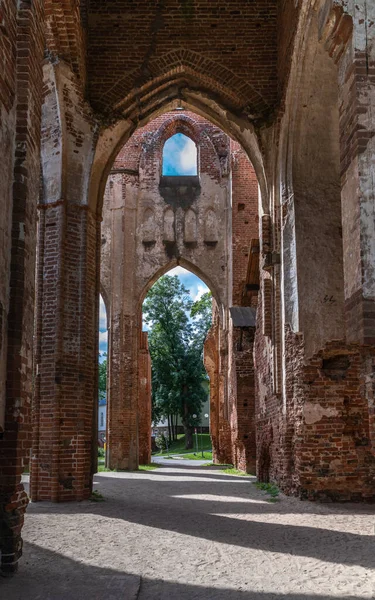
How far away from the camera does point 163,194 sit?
75.2 ft

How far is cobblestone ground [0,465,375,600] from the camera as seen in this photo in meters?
4.59

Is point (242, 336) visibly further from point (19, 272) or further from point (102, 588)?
point (102, 588)

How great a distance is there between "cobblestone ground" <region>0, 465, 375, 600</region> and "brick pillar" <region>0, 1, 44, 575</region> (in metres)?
0.50

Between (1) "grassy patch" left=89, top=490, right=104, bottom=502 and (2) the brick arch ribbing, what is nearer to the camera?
(1) "grassy patch" left=89, top=490, right=104, bottom=502

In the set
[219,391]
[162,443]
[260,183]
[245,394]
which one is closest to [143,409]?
[219,391]

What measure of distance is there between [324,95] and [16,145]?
6439mm

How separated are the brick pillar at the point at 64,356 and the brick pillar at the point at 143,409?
11712mm

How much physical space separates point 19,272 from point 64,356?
15.7 feet

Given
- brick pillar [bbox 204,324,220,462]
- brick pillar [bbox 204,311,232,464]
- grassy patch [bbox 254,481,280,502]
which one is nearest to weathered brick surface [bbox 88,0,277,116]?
grassy patch [bbox 254,481,280,502]

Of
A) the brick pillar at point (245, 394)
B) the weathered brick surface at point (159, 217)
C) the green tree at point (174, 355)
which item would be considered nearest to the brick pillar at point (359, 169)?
the brick pillar at point (245, 394)

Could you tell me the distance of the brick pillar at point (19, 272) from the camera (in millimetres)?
5324

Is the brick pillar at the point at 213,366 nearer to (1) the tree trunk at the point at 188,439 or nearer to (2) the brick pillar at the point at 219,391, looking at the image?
(2) the brick pillar at the point at 219,391

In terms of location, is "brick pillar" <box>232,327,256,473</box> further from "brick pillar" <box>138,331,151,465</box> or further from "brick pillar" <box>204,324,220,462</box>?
"brick pillar" <box>204,324,220,462</box>

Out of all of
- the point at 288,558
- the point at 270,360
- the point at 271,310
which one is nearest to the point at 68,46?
the point at 271,310
